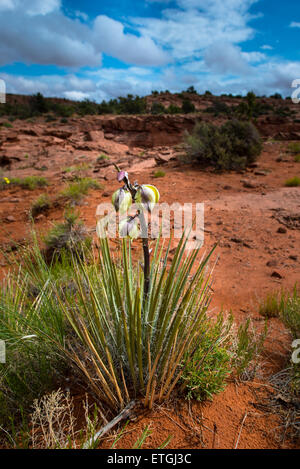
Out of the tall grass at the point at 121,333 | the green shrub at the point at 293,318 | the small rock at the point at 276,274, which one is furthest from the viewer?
the small rock at the point at 276,274

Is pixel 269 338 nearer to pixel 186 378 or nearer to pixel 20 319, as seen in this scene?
pixel 186 378

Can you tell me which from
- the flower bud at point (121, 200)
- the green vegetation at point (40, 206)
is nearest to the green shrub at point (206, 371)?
the flower bud at point (121, 200)

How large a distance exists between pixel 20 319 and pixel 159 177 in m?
6.96

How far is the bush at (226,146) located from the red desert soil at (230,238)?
0.45 metres

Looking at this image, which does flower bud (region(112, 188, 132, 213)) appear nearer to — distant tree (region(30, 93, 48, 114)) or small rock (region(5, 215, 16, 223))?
small rock (region(5, 215, 16, 223))

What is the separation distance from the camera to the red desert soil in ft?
3.93

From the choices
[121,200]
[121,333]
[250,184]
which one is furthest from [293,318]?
[250,184]

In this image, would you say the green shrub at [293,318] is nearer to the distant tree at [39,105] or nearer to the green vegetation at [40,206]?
the green vegetation at [40,206]

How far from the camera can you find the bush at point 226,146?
8359 millimetres

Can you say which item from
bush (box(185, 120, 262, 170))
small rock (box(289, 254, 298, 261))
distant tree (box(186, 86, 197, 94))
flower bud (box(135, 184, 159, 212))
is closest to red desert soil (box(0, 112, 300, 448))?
small rock (box(289, 254, 298, 261))

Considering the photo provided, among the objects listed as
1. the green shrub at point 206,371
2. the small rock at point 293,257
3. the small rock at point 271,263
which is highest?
the green shrub at point 206,371

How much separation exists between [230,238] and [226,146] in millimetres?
5339

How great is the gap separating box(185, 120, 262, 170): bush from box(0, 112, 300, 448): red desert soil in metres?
0.45
